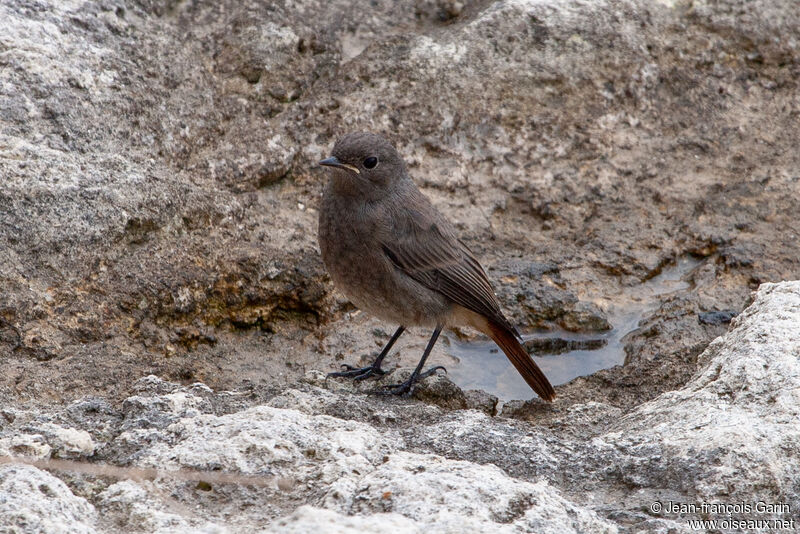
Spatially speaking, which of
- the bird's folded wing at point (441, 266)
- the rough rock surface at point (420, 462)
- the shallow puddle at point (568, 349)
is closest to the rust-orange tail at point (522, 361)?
the bird's folded wing at point (441, 266)

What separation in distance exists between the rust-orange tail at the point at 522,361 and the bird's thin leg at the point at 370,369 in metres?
0.62

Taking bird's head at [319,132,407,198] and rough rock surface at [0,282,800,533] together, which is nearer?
rough rock surface at [0,282,800,533]

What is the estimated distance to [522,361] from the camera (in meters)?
4.95

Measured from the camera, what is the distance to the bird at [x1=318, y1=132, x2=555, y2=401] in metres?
5.02

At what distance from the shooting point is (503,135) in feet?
19.8

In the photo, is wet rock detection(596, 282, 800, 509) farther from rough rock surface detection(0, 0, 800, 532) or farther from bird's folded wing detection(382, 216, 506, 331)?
bird's folded wing detection(382, 216, 506, 331)

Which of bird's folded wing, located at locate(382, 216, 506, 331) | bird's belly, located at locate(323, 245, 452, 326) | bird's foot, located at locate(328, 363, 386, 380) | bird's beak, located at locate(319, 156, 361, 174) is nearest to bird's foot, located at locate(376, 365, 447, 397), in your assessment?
bird's foot, located at locate(328, 363, 386, 380)

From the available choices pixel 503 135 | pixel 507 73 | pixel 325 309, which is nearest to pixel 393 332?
pixel 325 309

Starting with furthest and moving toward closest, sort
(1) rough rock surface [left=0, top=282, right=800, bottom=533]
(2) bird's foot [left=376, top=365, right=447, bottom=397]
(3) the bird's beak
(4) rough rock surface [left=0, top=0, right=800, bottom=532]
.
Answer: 1. (3) the bird's beak
2. (2) bird's foot [left=376, top=365, right=447, bottom=397]
3. (4) rough rock surface [left=0, top=0, right=800, bottom=532]
4. (1) rough rock surface [left=0, top=282, right=800, bottom=533]

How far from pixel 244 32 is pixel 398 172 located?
62.7 inches

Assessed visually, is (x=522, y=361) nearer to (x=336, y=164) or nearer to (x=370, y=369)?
(x=370, y=369)

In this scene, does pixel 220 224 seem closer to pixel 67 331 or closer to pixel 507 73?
pixel 67 331

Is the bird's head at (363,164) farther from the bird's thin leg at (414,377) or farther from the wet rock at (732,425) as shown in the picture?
the wet rock at (732,425)

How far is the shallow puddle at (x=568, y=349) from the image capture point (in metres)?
5.29
